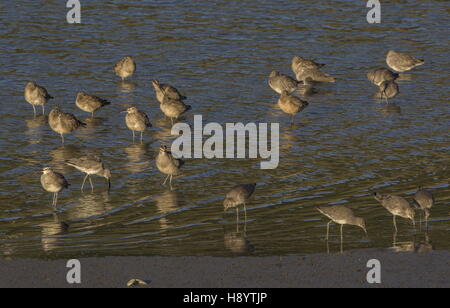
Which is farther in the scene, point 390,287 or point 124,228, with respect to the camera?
point 124,228

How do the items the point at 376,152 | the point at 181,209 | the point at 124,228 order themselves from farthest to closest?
the point at 376,152 → the point at 181,209 → the point at 124,228

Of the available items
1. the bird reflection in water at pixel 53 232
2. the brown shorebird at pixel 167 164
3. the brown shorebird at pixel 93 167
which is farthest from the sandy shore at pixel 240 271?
the brown shorebird at pixel 167 164

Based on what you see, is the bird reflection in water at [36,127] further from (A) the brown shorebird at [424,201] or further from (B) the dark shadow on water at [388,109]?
(A) the brown shorebird at [424,201]

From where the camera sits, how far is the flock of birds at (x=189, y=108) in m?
15.9

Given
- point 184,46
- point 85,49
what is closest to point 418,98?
point 184,46

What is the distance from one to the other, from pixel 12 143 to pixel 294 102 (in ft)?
22.8

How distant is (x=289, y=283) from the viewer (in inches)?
519

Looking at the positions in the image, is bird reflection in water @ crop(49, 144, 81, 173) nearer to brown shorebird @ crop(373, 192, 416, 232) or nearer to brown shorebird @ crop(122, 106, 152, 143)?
brown shorebird @ crop(122, 106, 152, 143)

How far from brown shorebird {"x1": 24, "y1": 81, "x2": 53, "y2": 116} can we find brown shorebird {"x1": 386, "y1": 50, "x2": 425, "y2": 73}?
10.6 m

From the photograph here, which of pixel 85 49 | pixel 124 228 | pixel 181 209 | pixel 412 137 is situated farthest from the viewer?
pixel 85 49

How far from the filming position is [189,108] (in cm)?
2380

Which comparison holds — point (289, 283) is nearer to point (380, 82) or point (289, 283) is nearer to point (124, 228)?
point (124, 228)

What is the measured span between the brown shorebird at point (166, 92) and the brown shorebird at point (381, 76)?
564 centimetres

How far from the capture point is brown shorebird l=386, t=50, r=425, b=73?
2869 cm
